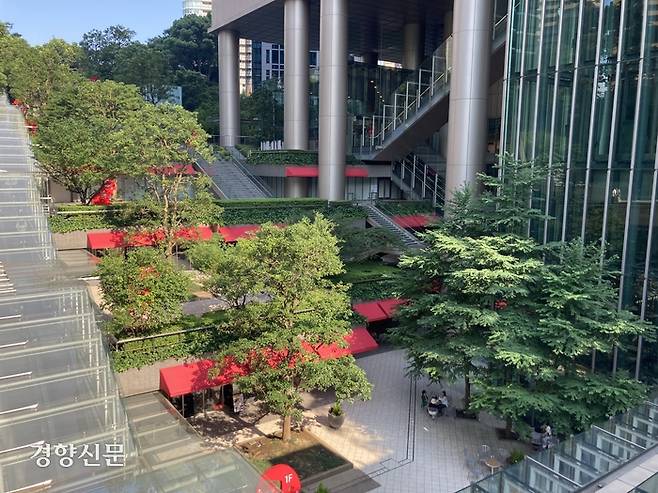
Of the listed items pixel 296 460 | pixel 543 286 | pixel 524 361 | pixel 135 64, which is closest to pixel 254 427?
pixel 296 460

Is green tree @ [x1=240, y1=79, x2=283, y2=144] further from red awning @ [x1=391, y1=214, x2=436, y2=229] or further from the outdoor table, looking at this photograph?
the outdoor table

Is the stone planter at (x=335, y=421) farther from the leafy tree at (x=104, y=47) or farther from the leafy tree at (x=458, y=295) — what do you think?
the leafy tree at (x=104, y=47)

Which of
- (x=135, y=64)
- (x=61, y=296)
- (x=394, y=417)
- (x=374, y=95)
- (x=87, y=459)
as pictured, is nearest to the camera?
(x=87, y=459)

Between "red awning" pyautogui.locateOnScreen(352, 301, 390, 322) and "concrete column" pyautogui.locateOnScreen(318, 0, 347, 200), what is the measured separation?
1352 centimetres

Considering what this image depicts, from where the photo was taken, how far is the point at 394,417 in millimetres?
19844

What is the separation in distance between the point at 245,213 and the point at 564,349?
819 inches

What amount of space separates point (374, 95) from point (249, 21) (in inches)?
483

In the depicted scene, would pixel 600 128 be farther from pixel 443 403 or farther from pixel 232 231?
pixel 232 231

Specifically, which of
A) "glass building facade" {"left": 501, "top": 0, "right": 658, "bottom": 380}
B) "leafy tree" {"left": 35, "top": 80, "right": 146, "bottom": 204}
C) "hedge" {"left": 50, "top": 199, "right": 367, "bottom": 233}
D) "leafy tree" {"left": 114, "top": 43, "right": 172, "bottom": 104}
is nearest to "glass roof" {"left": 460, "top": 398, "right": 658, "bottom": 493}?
"glass building facade" {"left": 501, "top": 0, "right": 658, "bottom": 380}

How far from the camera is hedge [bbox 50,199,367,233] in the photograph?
1061 inches

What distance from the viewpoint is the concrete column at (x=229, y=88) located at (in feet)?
160

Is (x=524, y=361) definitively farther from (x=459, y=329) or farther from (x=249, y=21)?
(x=249, y=21)

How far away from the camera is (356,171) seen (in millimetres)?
39625

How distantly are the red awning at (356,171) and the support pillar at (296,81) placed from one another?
10.9ft
